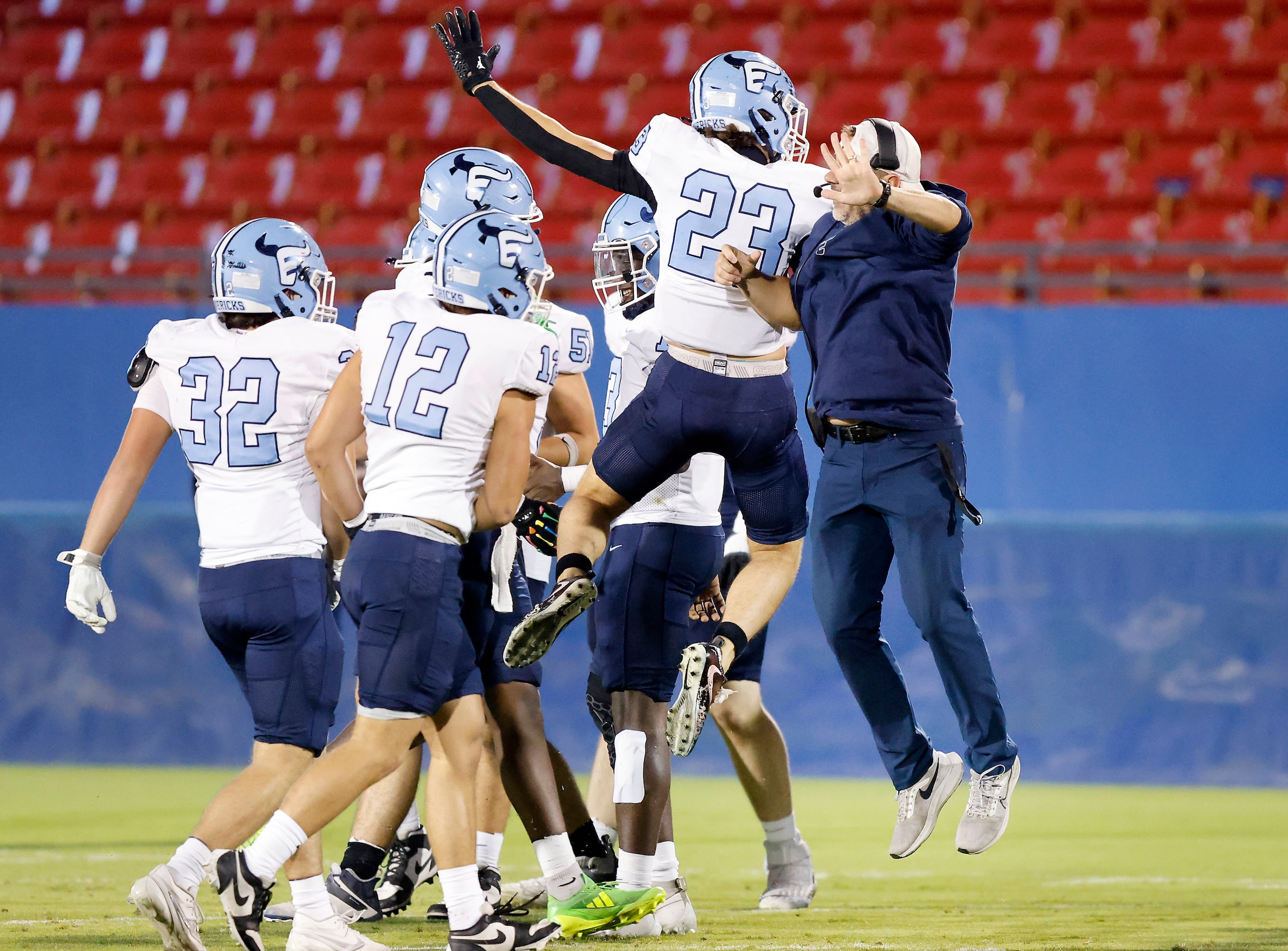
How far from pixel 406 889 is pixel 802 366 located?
15.5 feet

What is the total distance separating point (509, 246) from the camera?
4.56 meters

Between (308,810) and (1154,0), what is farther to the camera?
(1154,0)

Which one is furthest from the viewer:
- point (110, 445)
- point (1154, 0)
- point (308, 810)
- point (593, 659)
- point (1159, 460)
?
point (1154, 0)

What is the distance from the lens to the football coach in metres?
4.70

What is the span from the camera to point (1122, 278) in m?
9.38

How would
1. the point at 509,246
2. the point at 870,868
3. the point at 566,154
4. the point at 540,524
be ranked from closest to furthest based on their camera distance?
the point at 509,246 < the point at 540,524 < the point at 566,154 < the point at 870,868

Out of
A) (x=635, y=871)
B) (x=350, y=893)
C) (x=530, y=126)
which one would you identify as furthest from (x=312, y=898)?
(x=530, y=126)

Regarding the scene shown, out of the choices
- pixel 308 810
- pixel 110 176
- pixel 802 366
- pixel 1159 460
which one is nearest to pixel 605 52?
pixel 110 176

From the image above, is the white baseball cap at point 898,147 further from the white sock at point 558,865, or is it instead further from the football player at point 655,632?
the white sock at point 558,865

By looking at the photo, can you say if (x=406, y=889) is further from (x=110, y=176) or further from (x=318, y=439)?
(x=110, y=176)

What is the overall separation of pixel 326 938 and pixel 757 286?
225cm

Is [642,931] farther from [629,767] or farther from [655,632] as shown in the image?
[655,632]

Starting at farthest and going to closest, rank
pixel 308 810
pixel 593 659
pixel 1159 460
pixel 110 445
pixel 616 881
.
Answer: pixel 110 445 < pixel 1159 460 < pixel 593 659 < pixel 616 881 < pixel 308 810

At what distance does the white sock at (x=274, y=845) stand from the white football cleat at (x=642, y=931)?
110cm
